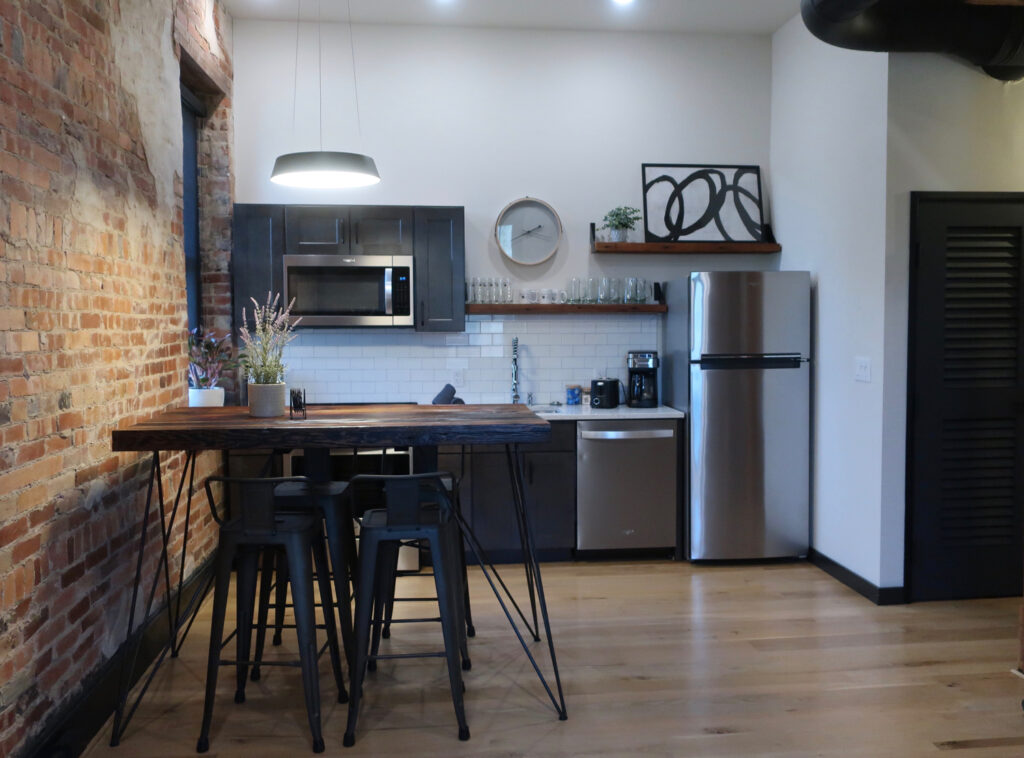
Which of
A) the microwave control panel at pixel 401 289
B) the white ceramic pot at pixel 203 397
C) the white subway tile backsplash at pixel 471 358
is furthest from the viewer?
the white subway tile backsplash at pixel 471 358

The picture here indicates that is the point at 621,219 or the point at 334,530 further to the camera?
the point at 621,219

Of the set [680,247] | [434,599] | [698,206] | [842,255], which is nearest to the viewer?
[434,599]

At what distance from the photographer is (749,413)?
4762 mm

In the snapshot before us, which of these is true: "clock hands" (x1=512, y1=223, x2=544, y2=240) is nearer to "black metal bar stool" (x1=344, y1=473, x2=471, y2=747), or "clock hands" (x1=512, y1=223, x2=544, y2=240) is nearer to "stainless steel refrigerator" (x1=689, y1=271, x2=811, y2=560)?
"stainless steel refrigerator" (x1=689, y1=271, x2=811, y2=560)

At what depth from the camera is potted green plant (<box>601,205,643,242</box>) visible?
5.20 m

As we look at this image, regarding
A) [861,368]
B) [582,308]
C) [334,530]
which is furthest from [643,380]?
[334,530]

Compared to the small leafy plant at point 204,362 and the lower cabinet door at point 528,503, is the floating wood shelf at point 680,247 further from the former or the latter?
the small leafy plant at point 204,362

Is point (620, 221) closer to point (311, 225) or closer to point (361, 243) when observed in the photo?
point (361, 243)

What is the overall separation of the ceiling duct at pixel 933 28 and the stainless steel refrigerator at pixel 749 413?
1341 millimetres

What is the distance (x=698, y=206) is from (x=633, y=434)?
1.62m

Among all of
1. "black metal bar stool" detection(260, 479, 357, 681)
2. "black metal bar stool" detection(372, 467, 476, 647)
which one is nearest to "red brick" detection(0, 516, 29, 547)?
"black metal bar stool" detection(260, 479, 357, 681)

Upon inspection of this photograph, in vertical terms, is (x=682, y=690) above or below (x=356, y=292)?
below

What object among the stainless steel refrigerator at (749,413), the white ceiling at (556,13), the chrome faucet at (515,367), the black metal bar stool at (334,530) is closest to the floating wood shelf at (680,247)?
the stainless steel refrigerator at (749,413)

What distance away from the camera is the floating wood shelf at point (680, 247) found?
5.21m
